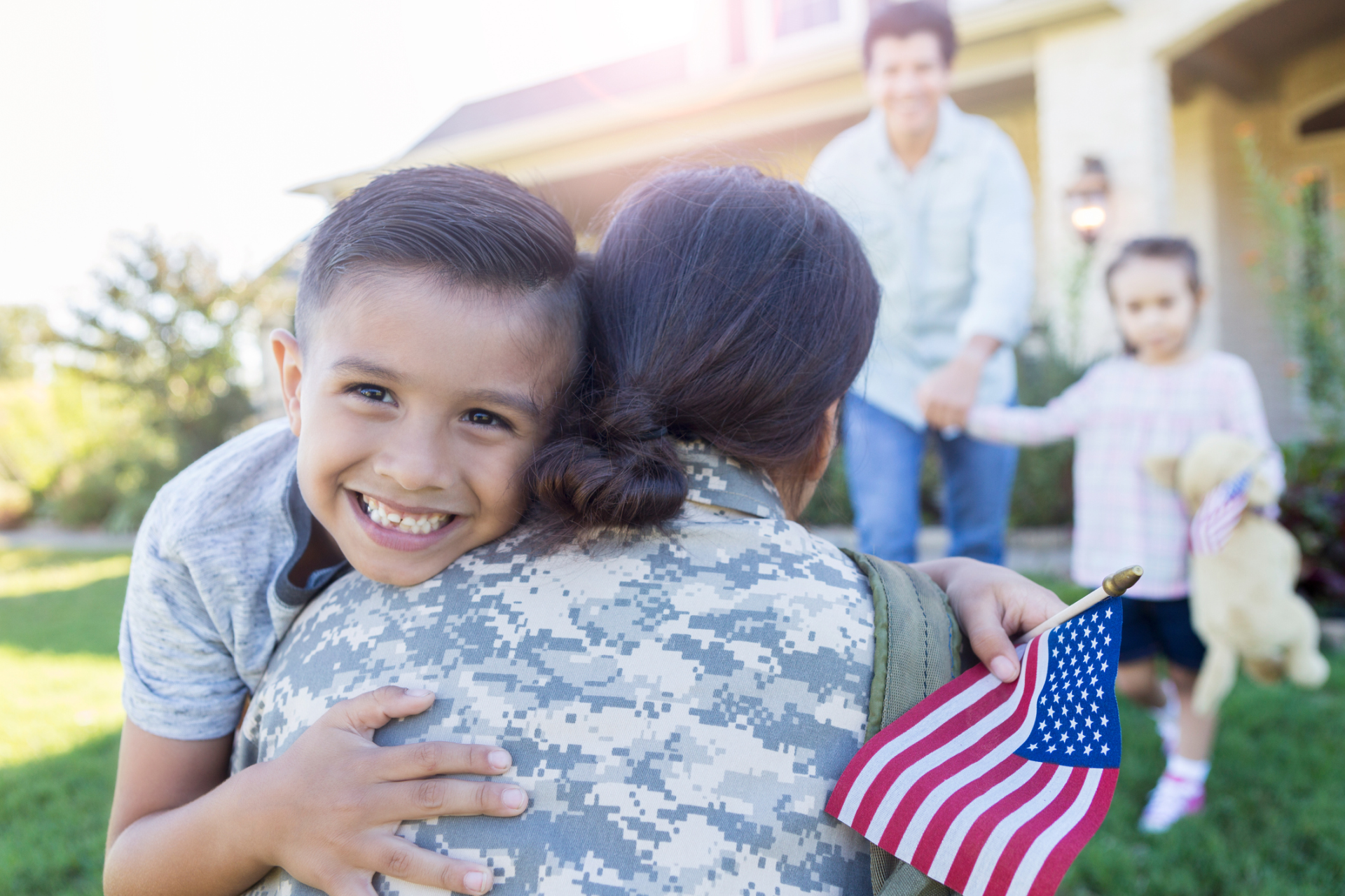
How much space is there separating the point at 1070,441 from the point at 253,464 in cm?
575

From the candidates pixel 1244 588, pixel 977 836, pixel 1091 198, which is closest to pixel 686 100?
pixel 1091 198

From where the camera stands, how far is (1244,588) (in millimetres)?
3098

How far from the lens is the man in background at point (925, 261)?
10.7ft

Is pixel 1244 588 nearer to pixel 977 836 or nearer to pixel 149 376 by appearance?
pixel 977 836

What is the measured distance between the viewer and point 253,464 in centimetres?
147

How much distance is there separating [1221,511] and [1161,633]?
0.60 m

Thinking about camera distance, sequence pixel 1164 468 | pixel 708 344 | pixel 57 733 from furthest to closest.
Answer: pixel 57 733 < pixel 1164 468 < pixel 708 344

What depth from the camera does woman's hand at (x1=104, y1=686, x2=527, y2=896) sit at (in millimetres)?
914

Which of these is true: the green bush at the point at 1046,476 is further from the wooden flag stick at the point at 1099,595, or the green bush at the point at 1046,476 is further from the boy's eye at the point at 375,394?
the boy's eye at the point at 375,394

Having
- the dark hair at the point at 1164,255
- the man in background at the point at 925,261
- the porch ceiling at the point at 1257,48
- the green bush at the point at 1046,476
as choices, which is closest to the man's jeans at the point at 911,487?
the man in background at the point at 925,261

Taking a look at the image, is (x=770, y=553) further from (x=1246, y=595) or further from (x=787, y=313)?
(x=1246, y=595)

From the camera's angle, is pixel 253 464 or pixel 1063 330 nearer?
pixel 253 464

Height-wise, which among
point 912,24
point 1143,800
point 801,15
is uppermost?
point 801,15

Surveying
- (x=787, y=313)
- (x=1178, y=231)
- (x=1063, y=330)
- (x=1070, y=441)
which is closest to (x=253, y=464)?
(x=787, y=313)
